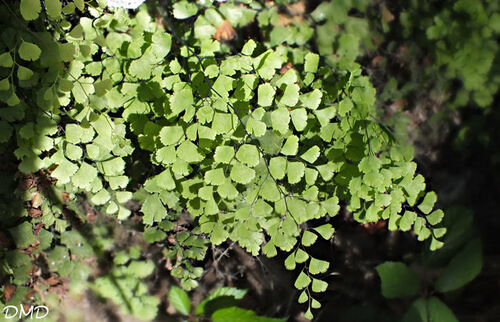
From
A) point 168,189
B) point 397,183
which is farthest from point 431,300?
point 168,189

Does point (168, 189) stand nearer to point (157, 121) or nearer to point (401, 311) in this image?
point (157, 121)

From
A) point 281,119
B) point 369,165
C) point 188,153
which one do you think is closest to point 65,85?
point 188,153

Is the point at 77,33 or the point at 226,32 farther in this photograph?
the point at 226,32

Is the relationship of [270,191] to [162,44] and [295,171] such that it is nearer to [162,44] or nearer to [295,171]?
[295,171]

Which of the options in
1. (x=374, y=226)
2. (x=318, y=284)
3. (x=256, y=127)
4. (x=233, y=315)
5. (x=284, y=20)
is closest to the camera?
(x=256, y=127)

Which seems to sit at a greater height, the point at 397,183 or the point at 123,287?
the point at 397,183

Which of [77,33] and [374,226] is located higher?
[374,226]
